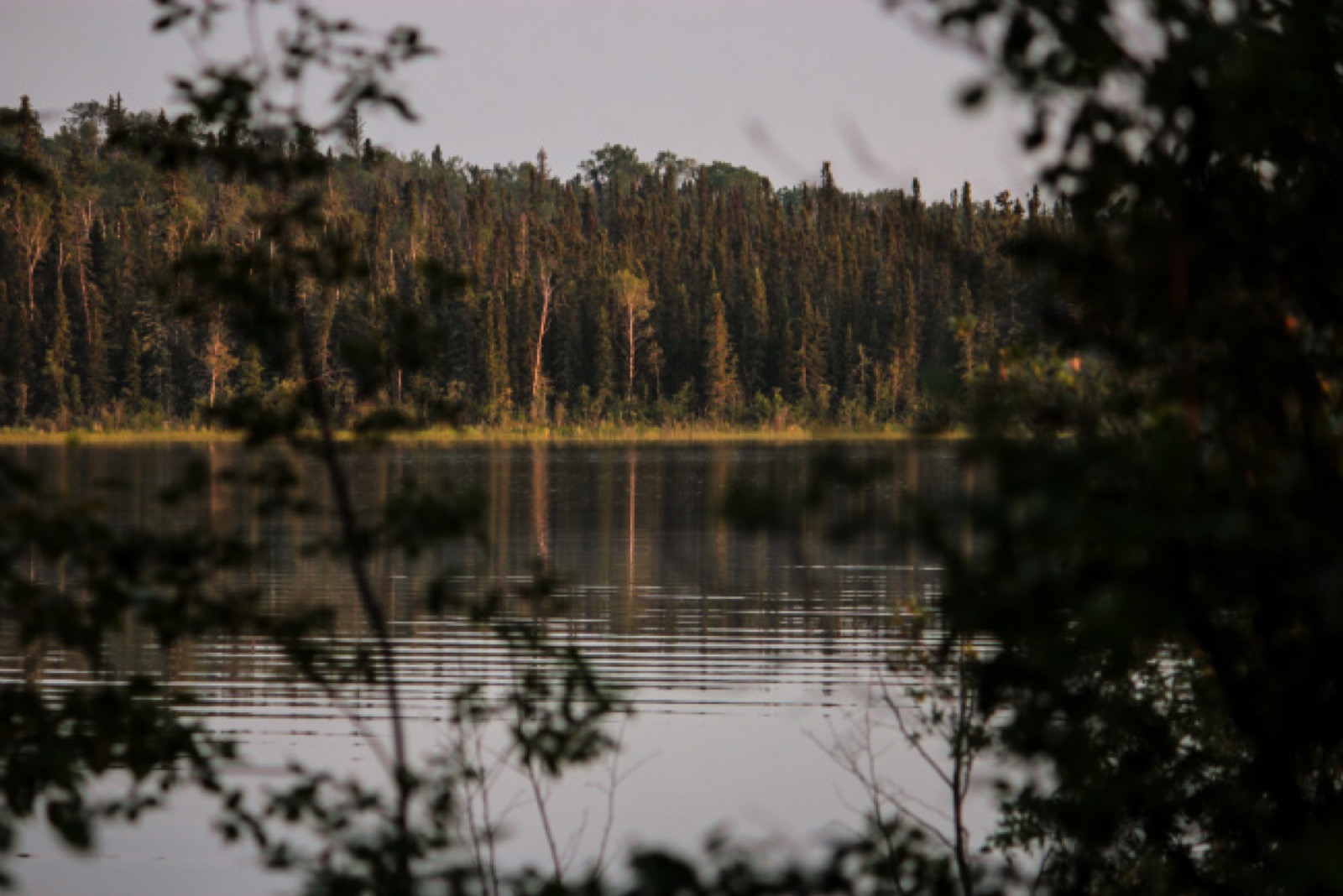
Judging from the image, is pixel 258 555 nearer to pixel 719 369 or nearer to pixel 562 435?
pixel 719 369

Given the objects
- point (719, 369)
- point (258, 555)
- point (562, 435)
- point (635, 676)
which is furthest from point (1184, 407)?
point (562, 435)

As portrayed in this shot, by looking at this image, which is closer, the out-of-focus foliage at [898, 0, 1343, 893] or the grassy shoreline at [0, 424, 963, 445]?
the out-of-focus foliage at [898, 0, 1343, 893]

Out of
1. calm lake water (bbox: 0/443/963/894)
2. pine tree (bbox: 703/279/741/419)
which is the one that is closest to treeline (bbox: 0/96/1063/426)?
pine tree (bbox: 703/279/741/419)

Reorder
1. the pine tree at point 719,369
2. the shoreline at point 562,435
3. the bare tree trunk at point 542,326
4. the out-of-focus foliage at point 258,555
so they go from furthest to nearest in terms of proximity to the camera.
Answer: the bare tree trunk at point 542,326 → the pine tree at point 719,369 → the shoreline at point 562,435 → the out-of-focus foliage at point 258,555

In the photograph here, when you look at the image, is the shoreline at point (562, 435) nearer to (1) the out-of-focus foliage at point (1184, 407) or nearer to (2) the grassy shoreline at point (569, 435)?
(2) the grassy shoreline at point (569, 435)

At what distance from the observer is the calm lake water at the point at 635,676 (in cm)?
954

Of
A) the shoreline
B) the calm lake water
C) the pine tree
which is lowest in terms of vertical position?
the calm lake water

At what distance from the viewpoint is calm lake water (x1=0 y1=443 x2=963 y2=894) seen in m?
9.54

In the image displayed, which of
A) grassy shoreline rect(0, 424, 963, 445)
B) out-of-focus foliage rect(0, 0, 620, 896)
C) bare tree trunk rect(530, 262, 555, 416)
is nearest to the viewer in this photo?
out-of-focus foliage rect(0, 0, 620, 896)

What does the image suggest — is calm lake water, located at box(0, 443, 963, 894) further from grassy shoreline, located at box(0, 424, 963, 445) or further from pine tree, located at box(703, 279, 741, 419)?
pine tree, located at box(703, 279, 741, 419)

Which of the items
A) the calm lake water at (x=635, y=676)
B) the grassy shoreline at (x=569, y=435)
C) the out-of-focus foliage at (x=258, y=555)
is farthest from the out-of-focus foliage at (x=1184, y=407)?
the grassy shoreline at (x=569, y=435)

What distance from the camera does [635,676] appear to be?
17.2m

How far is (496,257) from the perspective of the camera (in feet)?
332

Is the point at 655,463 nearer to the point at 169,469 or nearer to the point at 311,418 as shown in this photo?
the point at 169,469
